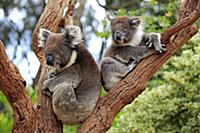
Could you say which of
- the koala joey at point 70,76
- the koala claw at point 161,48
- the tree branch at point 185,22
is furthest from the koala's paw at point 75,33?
the tree branch at point 185,22

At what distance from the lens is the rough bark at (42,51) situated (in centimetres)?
389

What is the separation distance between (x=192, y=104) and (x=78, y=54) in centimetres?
153

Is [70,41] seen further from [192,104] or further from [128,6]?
[128,6]

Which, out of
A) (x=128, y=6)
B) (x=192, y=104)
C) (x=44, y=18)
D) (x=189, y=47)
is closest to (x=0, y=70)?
(x=44, y=18)

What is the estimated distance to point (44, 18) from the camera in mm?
4457

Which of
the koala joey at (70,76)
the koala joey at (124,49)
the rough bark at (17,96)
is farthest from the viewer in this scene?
the koala joey at (124,49)

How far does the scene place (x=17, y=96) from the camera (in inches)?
134

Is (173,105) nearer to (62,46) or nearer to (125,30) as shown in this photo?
(125,30)

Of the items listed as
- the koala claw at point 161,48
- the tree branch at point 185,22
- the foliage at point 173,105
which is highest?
the tree branch at point 185,22

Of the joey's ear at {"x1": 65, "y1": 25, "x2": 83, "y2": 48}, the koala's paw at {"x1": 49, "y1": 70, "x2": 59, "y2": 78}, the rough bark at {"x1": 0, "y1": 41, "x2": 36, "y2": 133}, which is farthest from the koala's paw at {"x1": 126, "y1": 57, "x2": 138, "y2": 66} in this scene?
the rough bark at {"x1": 0, "y1": 41, "x2": 36, "y2": 133}

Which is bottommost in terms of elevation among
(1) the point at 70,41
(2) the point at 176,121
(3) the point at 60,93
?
(2) the point at 176,121

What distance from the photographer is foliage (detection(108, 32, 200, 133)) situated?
5.27m

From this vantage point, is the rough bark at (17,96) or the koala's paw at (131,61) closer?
the rough bark at (17,96)

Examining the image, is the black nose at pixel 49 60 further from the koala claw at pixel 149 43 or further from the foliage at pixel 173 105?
the foliage at pixel 173 105
